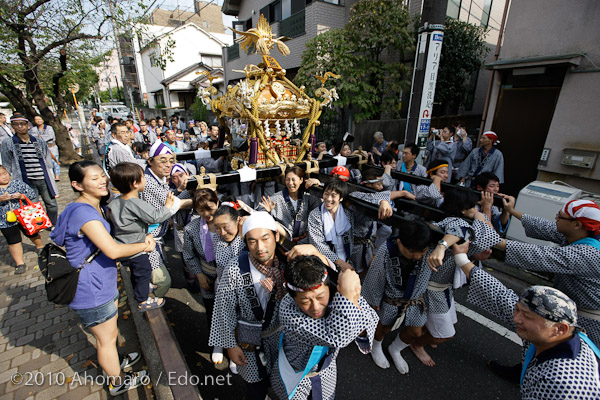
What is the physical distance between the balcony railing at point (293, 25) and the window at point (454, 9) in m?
5.26

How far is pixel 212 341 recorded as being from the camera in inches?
78.7

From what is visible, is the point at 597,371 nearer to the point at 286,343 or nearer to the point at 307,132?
the point at 286,343

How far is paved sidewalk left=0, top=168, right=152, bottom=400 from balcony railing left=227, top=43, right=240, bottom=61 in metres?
15.3

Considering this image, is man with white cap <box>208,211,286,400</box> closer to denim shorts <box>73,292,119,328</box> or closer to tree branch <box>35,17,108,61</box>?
denim shorts <box>73,292,119,328</box>

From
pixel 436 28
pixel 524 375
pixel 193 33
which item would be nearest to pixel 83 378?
pixel 524 375

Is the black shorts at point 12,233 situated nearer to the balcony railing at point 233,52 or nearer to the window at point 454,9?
the window at point 454,9

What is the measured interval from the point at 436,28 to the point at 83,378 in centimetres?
680

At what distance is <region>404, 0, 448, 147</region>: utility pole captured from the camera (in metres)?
4.86

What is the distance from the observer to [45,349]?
115 inches

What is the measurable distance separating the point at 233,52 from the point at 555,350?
1857 centimetres

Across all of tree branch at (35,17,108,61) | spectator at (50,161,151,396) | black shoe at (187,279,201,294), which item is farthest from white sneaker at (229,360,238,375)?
tree branch at (35,17,108,61)

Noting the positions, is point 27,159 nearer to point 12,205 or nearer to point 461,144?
point 12,205

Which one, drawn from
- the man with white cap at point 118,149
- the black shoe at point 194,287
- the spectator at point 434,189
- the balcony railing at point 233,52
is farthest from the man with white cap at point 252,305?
the balcony railing at point 233,52

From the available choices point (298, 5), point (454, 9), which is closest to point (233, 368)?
point (454, 9)
